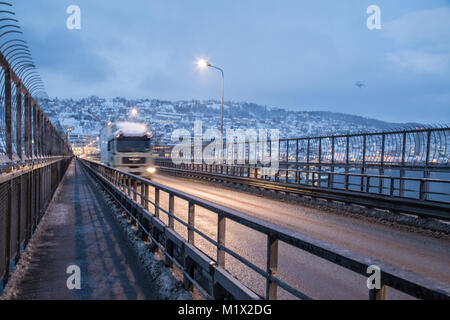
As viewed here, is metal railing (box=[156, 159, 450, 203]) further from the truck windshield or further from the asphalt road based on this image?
the truck windshield

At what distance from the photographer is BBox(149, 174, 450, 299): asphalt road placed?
15.5 ft

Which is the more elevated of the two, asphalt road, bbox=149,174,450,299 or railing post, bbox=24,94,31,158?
railing post, bbox=24,94,31,158

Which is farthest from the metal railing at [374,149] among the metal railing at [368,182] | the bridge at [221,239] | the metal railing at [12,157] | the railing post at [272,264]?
the metal railing at [12,157]

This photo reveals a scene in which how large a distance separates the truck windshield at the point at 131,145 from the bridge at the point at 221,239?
845cm

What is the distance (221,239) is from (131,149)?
18968 millimetres

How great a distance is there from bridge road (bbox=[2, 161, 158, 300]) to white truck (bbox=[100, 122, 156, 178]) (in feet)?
35.2

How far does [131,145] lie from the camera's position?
21.5 metres

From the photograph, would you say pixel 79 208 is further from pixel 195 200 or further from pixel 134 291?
pixel 195 200

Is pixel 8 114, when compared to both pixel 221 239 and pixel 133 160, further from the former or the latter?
pixel 133 160

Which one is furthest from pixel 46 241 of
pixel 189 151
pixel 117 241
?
pixel 189 151

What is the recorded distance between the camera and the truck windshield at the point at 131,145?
21406mm

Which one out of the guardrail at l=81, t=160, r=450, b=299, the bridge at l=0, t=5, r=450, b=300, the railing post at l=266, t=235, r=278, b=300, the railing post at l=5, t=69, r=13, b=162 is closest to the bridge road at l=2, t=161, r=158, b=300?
the bridge at l=0, t=5, r=450, b=300

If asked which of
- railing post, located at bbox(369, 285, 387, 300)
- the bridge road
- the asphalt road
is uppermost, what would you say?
railing post, located at bbox(369, 285, 387, 300)
